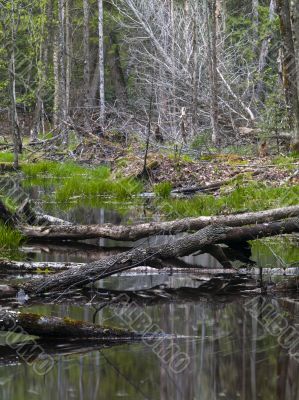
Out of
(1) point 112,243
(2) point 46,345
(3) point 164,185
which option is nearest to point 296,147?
(3) point 164,185

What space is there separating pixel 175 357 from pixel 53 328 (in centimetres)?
90

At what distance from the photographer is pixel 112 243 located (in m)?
9.13

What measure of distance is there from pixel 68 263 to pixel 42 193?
798 cm

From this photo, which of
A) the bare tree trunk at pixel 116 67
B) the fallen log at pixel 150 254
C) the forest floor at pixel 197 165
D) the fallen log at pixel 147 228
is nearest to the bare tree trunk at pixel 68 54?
the bare tree trunk at pixel 116 67

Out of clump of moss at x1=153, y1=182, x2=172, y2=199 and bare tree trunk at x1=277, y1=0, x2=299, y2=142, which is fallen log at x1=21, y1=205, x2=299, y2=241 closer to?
clump of moss at x1=153, y1=182, x2=172, y2=199

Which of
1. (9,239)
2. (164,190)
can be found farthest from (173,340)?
(164,190)

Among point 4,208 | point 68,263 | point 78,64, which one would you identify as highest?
point 78,64

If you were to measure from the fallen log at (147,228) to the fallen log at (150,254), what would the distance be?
312 mm

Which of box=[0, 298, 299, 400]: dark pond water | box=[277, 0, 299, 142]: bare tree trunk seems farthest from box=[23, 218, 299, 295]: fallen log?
box=[277, 0, 299, 142]: bare tree trunk

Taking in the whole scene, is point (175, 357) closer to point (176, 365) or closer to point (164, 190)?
point (176, 365)

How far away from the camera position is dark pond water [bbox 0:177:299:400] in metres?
4.06

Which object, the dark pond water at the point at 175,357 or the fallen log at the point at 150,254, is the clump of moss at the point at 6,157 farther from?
the dark pond water at the point at 175,357

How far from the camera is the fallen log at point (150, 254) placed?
6176 mm

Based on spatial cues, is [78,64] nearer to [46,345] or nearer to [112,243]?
[112,243]
